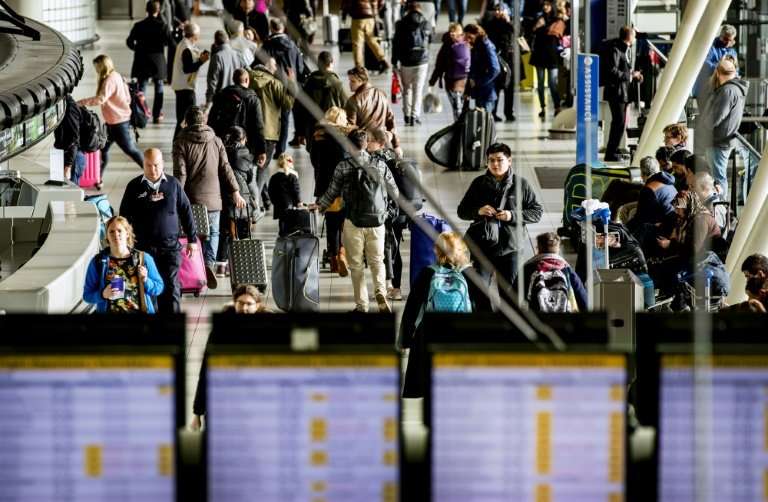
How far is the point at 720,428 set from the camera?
438cm

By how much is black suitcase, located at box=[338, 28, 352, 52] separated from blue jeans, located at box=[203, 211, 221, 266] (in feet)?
55.1

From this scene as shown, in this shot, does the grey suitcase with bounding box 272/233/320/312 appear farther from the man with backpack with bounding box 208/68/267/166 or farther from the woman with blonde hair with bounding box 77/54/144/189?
the woman with blonde hair with bounding box 77/54/144/189

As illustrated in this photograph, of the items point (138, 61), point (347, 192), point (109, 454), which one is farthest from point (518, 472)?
point (138, 61)

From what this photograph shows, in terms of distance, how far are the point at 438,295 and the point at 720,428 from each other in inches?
207

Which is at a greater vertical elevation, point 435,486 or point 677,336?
point 677,336

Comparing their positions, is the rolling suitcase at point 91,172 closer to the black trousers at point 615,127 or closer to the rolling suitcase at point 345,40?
the black trousers at point 615,127

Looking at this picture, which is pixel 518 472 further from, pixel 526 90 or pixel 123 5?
pixel 123 5

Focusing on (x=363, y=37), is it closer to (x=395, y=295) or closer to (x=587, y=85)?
(x=587, y=85)

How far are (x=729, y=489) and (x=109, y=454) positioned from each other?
60.8 inches

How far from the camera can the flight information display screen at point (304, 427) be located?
434 cm

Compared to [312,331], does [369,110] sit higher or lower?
lower

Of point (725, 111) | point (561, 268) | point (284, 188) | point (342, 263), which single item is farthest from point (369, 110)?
point (561, 268)

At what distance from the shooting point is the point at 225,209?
14.3 m

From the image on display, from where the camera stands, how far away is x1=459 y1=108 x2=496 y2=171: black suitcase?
1920 cm
